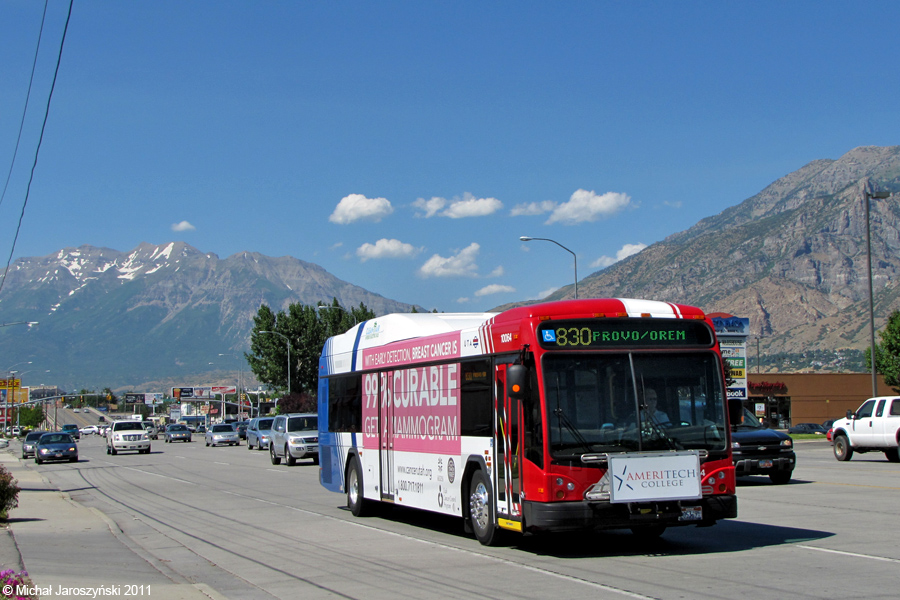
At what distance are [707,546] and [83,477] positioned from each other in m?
26.4

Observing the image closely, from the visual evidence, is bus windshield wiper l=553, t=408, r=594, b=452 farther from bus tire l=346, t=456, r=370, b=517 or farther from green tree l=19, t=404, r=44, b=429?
green tree l=19, t=404, r=44, b=429

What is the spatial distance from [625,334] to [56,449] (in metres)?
39.6

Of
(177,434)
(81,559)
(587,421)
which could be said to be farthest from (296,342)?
(587,421)

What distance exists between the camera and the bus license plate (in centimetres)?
1061

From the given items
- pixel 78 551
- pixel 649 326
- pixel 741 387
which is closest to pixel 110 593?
pixel 78 551

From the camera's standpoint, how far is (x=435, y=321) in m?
15.2

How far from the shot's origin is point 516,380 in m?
10.2

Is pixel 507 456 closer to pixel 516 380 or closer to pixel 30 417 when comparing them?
pixel 516 380

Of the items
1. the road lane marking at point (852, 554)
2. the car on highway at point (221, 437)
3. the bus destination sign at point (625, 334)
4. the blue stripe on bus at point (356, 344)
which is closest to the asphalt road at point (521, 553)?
the road lane marking at point (852, 554)

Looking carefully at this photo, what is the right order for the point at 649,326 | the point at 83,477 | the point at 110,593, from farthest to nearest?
1. the point at 83,477
2. the point at 649,326
3. the point at 110,593

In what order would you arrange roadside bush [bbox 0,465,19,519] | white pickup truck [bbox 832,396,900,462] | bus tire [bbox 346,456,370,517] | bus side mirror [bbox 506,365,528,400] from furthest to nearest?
white pickup truck [bbox 832,396,900,462], bus tire [bbox 346,456,370,517], roadside bush [bbox 0,465,19,519], bus side mirror [bbox 506,365,528,400]

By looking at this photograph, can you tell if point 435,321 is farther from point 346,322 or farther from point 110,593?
point 346,322

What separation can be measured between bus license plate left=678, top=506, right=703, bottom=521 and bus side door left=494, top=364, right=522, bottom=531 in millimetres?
1877

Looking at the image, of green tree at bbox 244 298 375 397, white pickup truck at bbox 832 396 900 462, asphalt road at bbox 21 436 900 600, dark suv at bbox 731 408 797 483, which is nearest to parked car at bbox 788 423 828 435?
green tree at bbox 244 298 375 397
